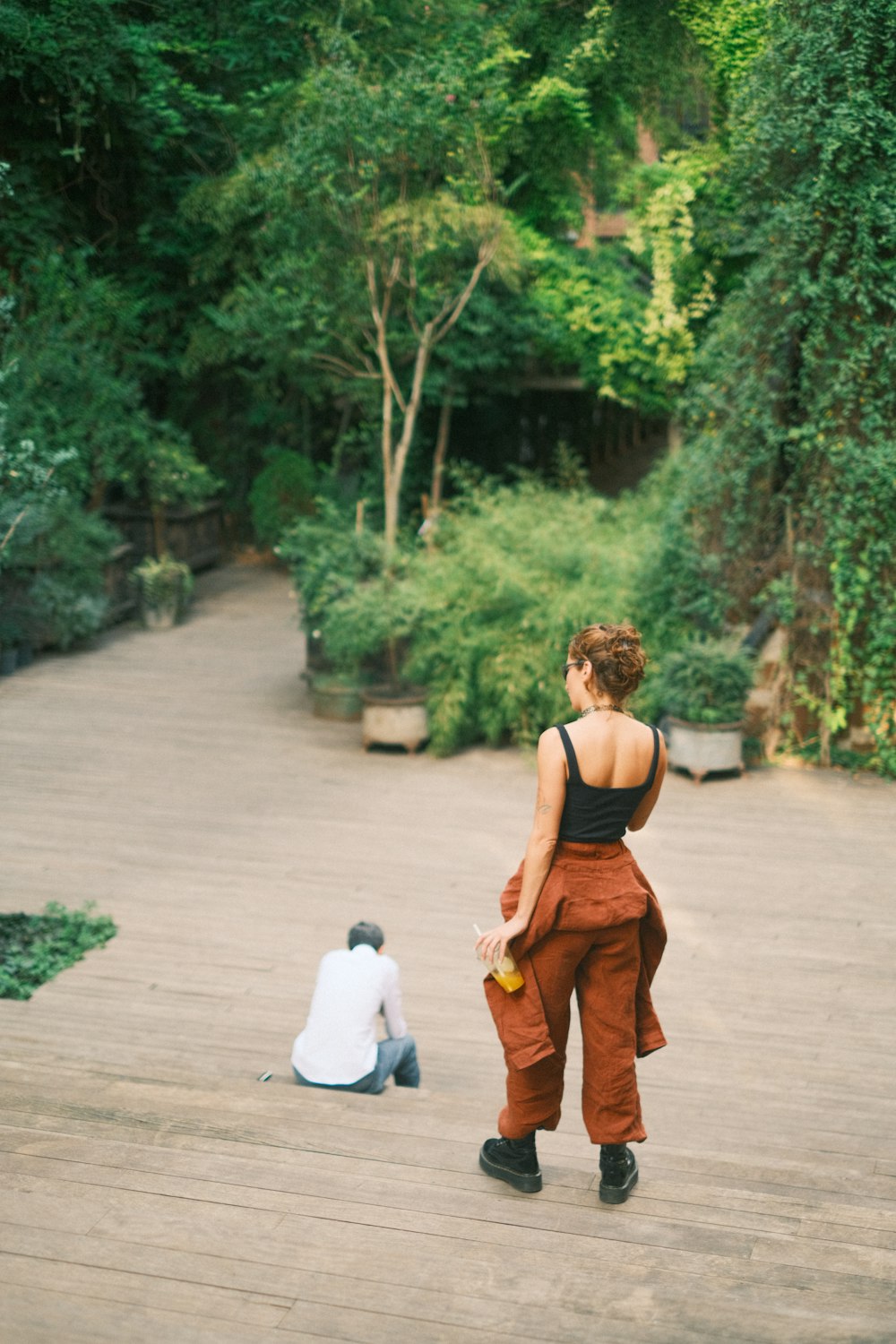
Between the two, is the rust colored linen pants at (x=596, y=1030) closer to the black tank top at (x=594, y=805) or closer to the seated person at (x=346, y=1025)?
the black tank top at (x=594, y=805)

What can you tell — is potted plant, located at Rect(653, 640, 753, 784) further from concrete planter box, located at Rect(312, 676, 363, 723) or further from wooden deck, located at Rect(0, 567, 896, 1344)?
concrete planter box, located at Rect(312, 676, 363, 723)

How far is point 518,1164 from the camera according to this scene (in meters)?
3.27

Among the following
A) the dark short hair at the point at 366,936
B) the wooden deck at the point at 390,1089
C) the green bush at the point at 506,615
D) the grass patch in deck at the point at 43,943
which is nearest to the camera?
the wooden deck at the point at 390,1089

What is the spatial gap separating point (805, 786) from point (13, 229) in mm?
8713

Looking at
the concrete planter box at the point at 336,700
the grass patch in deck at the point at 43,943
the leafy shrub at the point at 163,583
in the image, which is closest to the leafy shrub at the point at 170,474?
the leafy shrub at the point at 163,583

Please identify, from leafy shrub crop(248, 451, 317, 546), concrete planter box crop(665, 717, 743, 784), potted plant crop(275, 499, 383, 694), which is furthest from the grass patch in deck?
leafy shrub crop(248, 451, 317, 546)

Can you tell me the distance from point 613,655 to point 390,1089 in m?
2.00

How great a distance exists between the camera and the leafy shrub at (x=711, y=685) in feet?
27.9

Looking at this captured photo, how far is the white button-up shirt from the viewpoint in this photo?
4.36m

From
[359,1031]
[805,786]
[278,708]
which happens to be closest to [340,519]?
[278,708]

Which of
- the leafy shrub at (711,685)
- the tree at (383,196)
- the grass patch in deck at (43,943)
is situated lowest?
the grass patch in deck at (43,943)

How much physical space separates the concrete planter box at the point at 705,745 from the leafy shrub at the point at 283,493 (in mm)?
7252

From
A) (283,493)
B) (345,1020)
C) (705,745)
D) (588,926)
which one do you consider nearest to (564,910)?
(588,926)

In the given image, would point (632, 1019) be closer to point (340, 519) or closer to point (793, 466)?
point (793, 466)
